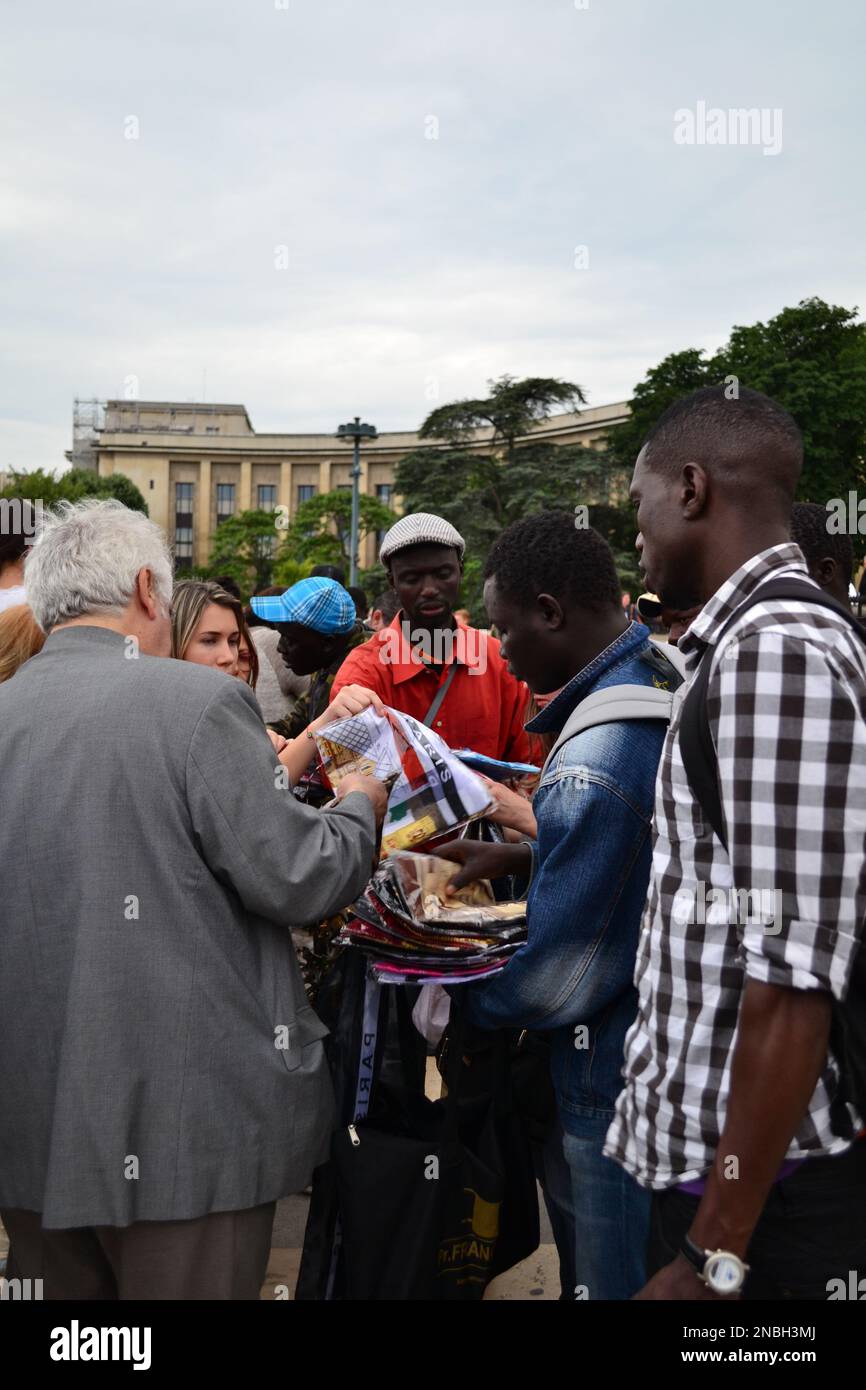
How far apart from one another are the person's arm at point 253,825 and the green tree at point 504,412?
113 feet

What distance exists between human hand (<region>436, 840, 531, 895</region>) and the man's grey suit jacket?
376 mm

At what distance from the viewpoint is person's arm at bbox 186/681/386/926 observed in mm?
2039

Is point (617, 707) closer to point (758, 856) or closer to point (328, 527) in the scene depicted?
point (758, 856)

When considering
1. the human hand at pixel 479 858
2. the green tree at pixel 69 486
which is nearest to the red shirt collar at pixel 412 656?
the human hand at pixel 479 858

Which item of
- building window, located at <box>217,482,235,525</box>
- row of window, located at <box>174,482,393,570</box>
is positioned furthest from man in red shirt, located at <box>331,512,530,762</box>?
building window, located at <box>217,482,235,525</box>

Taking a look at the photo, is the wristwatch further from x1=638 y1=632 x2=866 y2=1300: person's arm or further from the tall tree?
the tall tree

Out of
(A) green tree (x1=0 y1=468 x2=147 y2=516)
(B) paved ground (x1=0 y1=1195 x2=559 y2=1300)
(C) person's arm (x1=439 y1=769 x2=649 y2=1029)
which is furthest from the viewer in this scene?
(A) green tree (x1=0 y1=468 x2=147 y2=516)

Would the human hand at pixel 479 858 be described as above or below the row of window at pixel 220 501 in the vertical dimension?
below

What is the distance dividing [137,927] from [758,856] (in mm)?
1141

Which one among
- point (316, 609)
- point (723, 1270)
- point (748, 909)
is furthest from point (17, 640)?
point (723, 1270)

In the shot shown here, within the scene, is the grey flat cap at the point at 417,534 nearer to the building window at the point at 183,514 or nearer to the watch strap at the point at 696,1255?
the watch strap at the point at 696,1255

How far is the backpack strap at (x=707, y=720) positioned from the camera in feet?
5.12

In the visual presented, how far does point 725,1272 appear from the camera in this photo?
153 cm

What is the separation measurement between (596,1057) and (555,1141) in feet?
1.30
